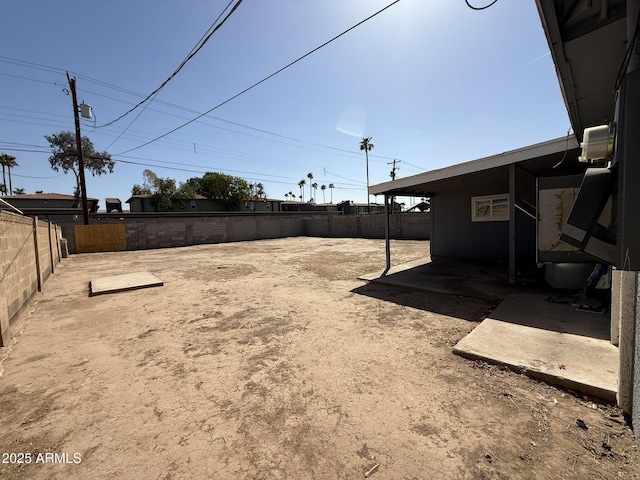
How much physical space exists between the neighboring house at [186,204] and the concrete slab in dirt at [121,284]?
103 ft

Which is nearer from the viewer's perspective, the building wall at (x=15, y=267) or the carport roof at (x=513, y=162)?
the building wall at (x=15, y=267)

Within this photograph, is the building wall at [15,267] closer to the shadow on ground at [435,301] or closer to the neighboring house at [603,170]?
the shadow on ground at [435,301]

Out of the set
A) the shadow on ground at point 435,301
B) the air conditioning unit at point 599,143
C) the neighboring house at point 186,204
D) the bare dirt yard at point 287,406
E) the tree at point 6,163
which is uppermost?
the tree at point 6,163

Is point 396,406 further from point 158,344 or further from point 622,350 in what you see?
point 158,344

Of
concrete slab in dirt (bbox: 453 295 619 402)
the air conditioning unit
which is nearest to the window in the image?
concrete slab in dirt (bbox: 453 295 619 402)

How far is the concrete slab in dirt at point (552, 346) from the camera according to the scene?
8.67 feet

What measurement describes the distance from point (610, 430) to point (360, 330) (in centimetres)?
261

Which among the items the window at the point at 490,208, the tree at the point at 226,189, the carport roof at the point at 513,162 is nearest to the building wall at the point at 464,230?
the window at the point at 490,208

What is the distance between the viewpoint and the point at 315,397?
2613 millimetres

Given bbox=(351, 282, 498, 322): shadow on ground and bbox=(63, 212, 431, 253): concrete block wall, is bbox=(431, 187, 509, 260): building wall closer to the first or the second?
bbox=(351, 282, 498, 322): shadow on ground

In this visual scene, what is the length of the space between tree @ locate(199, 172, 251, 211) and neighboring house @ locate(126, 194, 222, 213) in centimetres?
97

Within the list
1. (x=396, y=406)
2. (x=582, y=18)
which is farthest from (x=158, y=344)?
(x=582, y=18)

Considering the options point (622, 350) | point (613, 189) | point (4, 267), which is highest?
point (613, 189)

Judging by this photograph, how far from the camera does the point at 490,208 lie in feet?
29.8
